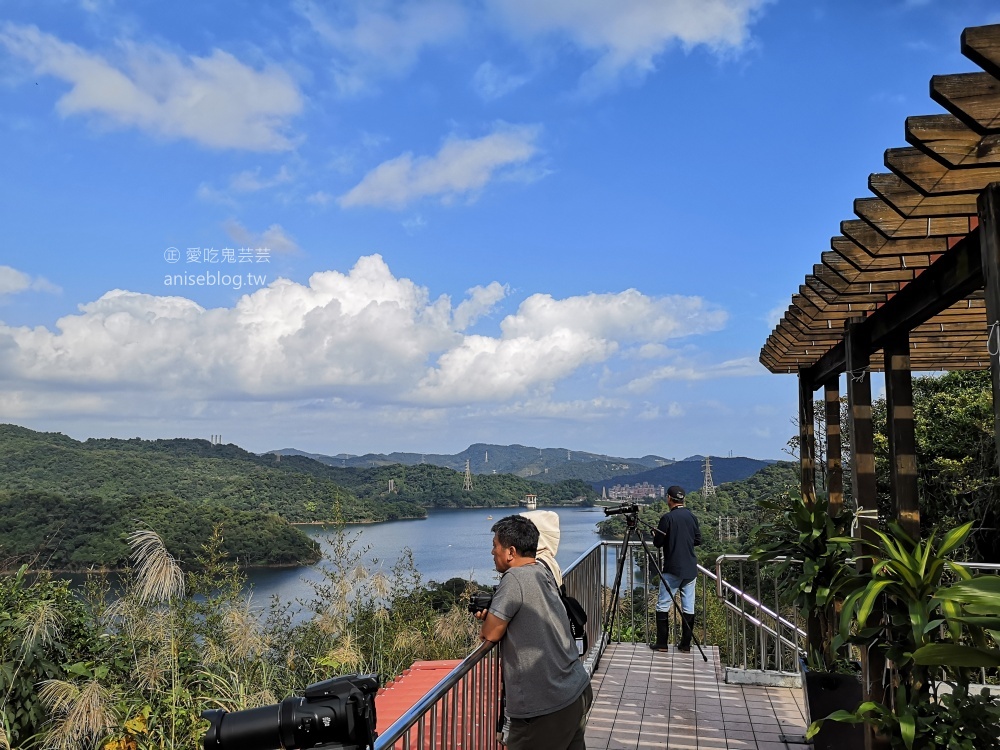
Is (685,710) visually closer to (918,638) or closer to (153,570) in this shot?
(918,638)

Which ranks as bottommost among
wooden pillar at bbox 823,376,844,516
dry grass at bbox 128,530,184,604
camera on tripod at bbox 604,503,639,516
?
dry grass at bbox 128,530,184,604

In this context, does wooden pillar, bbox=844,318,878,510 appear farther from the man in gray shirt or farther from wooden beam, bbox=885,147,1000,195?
the man in gray shirt

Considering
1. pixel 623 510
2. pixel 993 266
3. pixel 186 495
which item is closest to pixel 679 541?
pixel 623 510

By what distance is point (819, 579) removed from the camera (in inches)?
160

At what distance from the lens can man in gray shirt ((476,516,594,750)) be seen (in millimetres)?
2496

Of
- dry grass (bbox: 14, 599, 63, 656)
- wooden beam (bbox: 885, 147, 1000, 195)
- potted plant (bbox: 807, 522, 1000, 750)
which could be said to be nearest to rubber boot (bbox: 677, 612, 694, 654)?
potted plant (bbox: 807, 522, 1000, 750)

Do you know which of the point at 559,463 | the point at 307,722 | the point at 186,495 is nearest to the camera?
the point at 307,722

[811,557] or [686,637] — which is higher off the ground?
[811,557]

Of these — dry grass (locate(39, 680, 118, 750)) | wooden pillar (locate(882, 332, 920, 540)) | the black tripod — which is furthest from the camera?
the black tripod

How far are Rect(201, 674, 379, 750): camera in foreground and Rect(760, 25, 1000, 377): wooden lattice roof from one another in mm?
1823

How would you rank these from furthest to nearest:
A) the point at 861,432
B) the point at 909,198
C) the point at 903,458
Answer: the point at 861,432
the point at 903,458
the point at 909,198

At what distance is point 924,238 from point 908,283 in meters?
0.70

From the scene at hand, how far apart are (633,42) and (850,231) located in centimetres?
458

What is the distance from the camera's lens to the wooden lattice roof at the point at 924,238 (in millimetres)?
1754
